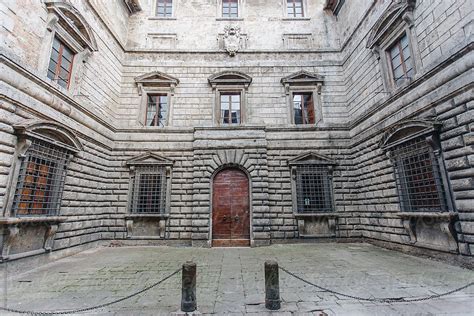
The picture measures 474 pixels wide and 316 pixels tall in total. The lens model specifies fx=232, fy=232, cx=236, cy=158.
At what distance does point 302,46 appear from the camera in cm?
1151

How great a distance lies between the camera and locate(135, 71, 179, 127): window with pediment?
34.3ft

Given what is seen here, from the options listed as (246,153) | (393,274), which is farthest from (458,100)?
(246,153)

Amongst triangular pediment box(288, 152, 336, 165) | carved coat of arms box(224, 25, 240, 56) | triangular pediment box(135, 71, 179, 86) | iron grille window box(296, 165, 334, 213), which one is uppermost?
carved coat of arms box(224, 25, 240, 56)

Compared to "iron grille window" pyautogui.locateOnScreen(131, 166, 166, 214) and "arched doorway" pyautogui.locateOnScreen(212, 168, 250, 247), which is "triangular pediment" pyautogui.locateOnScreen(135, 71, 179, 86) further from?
"arched doorway" pyautogui.locateOnScreen(212, 168, 250, 247)

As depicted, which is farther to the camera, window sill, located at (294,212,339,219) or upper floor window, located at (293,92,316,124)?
upper floor window, located at (293,92,316,124)

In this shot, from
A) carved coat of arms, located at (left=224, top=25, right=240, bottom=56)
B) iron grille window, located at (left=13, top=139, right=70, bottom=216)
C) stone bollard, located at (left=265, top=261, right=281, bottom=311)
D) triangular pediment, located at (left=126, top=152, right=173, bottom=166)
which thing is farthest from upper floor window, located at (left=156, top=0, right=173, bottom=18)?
stone bollard, located at (left=265, top=261, right=281, bottom=311)

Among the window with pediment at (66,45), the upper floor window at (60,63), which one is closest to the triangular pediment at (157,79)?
the window with pediment at (66,45)

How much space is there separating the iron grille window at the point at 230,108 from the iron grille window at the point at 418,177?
6200 mm

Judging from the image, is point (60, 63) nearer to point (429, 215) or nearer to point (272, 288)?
point (272, 288)

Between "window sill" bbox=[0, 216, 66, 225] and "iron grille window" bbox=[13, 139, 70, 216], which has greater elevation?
"iron grille window" bbox=[13, 139, 70, 216]

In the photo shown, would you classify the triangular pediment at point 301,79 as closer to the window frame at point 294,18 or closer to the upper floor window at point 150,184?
the window frame at point 294,18

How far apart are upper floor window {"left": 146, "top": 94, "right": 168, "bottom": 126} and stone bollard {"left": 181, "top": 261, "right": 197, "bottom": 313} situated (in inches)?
312

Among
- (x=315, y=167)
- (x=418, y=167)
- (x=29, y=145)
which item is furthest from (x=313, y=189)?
(x=29, y=145)

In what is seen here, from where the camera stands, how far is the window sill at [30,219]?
5203mm
